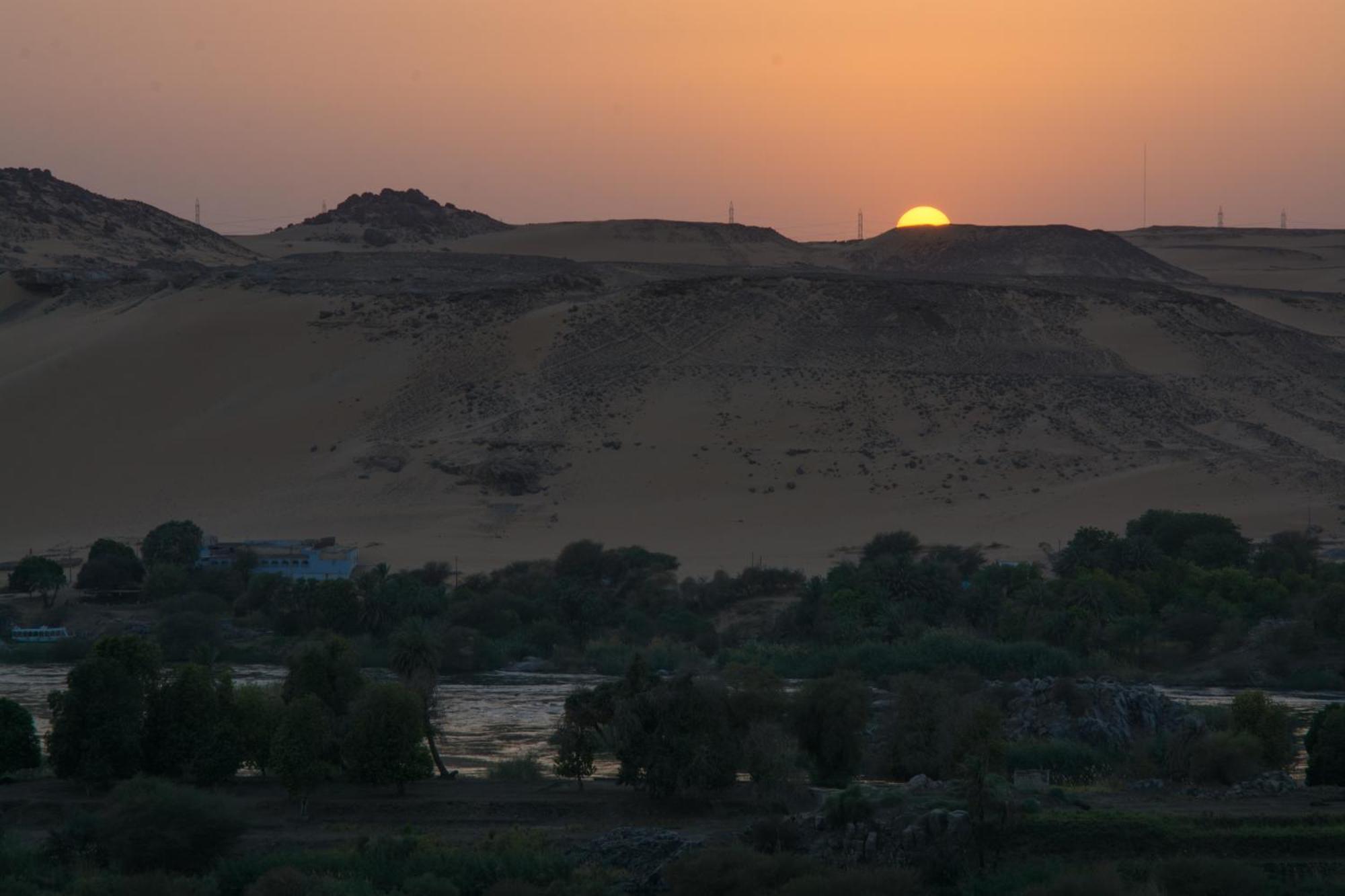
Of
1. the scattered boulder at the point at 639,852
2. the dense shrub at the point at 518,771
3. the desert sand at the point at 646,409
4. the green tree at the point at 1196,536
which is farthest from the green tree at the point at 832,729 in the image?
the desert sand at the point at 646,409

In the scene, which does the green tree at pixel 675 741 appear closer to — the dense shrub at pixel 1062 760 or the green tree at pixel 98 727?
the dense shrub at pixel 1062 760

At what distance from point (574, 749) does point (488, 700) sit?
1044cm

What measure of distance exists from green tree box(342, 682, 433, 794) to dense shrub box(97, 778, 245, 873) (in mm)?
3350

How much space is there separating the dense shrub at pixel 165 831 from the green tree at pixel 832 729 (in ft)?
26.5

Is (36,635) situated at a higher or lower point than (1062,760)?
lower

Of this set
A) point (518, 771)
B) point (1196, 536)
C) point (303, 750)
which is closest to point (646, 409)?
point (1196, 536)

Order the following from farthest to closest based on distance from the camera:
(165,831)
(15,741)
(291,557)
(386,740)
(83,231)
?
(83,231) < (291,557) < (15,741) < (386,740) < (165,831)

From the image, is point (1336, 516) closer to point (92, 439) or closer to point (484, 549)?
point (484, 549)

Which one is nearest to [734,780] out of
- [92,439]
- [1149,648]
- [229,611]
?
[1149,648]

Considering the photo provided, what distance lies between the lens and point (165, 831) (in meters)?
21.8

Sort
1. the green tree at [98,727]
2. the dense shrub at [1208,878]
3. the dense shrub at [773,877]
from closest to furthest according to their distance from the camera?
1. the dense shrub at [773,877]
2. the dense shrub at [1208,878]
3. the green tree at [98,727]

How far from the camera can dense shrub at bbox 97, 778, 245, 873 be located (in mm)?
21781

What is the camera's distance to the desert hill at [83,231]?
89.2m

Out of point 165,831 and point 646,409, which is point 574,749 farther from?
point 646,409
